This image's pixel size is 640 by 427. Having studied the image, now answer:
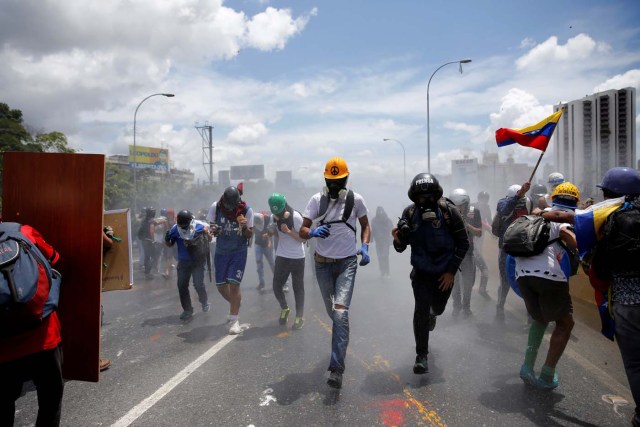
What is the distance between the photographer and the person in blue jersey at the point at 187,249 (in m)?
6.23

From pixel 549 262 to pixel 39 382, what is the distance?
12.4 ft

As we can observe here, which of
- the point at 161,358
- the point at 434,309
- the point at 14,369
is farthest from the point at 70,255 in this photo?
the point at 434,309

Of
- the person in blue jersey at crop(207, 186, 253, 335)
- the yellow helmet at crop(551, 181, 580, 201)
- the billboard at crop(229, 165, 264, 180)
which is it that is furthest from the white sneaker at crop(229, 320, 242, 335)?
the billboard at crop(229, 165, 264, 180)

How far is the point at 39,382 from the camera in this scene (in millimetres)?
2307

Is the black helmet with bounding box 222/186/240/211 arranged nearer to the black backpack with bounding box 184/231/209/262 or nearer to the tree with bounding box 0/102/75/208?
the black backpack with bounding box 184/231/209/262

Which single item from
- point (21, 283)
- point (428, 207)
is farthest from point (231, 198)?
point (21, 283)

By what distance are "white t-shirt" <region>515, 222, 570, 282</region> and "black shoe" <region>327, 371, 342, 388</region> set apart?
1.85 m

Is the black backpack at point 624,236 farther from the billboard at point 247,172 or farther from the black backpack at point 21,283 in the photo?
the billboard at point 247,172

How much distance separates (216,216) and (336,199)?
2209 mm

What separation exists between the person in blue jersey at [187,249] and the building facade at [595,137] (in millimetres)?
34749

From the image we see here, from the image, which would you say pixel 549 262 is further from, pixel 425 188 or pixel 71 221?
pixel 71 221

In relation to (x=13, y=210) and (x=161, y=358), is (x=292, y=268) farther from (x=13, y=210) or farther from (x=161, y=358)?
(x=13, y=210)

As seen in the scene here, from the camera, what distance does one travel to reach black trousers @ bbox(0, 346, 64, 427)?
2.19m

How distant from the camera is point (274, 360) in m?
4.24
